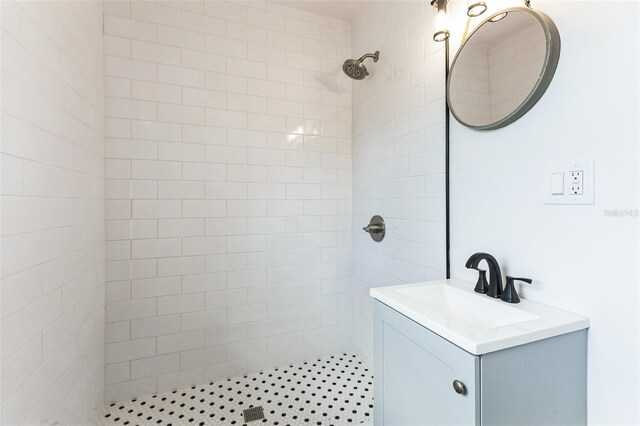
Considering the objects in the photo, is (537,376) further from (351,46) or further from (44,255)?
(351,46)

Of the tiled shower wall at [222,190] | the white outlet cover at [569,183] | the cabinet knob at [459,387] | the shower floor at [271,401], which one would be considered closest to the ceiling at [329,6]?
the tiled shower wall at [222,190]

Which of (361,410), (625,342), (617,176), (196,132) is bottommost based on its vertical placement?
(361,410)

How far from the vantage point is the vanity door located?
0.75 meters

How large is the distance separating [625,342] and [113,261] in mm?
2193

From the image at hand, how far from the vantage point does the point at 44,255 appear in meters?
1.04

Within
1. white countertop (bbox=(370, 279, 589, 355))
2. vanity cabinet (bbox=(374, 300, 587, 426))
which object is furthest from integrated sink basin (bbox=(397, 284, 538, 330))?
vanity cabinet (bbox=(374, 300, 587, 426))

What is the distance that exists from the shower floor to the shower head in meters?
1.94

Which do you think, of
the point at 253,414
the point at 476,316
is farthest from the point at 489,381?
the point at 253,414

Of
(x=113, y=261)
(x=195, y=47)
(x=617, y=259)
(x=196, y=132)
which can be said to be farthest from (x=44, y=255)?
(x=617, y=259)

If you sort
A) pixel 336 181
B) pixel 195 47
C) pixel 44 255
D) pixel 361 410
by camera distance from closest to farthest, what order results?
1. pixel 44 255
2. pixel 361 410
3. pixel 195 47
4. pixel 336 181

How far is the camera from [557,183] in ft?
3.03

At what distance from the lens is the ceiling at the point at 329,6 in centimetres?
200

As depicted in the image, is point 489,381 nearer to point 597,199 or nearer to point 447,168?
point 597,199

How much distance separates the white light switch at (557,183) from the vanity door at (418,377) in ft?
1.92
